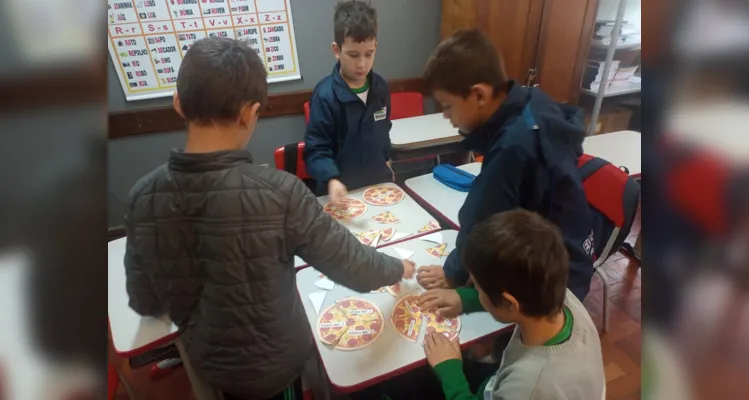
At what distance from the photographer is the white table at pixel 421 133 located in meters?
2.51

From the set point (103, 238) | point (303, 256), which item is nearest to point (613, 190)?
point (303, 256)

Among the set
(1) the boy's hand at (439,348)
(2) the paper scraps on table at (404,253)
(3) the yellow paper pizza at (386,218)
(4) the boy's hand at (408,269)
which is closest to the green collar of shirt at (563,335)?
(1) the boy's hand at (439,348)

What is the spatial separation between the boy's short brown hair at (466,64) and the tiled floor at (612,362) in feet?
2.97

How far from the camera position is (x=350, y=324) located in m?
1.16

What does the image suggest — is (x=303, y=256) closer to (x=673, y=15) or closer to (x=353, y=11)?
(x=673, y=15)

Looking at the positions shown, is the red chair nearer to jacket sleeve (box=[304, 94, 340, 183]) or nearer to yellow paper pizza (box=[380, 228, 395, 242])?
yellow paper pizza (box=[380, 228, 395, 242])

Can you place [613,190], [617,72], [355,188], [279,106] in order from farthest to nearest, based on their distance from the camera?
[617,72] → [279,106] → [355,188] → [613,190]

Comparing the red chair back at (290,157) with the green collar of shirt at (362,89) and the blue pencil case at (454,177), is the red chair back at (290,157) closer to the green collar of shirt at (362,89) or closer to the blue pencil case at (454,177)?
the green collar of shirt at (362,89)

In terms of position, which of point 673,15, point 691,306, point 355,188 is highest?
point 673,15

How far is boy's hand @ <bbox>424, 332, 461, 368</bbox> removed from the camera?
3.46 feet

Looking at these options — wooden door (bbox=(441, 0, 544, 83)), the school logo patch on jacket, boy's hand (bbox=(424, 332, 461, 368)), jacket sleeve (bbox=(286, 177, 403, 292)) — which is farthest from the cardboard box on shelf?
jacket sleeve (bbox=(286, 177, 403, 292))

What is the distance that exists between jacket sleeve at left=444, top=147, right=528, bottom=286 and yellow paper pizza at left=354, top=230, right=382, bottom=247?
40 centimetres

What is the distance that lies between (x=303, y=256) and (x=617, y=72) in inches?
127

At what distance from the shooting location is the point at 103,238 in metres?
0.20
